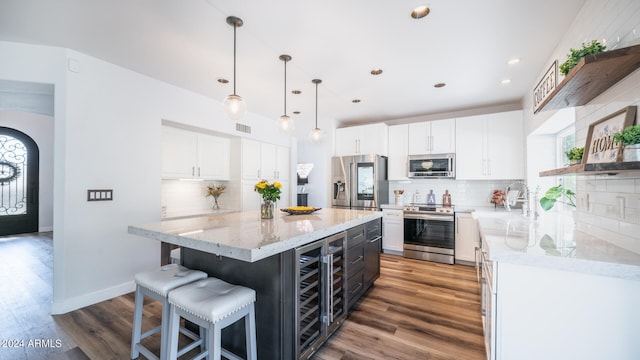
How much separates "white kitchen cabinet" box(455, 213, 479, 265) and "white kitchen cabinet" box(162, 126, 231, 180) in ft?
12.6

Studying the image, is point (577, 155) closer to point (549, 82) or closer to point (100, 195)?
point (549, 82)

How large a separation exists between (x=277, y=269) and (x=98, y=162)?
2.44 m

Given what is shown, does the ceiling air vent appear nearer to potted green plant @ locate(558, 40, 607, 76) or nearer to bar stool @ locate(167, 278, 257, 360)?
bar stool @ locate(167, 278, 257, 360)

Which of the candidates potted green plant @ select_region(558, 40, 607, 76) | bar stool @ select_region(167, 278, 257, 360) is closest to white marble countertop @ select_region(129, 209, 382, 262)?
bar stool @ select_region(167, 278, 257, 360)

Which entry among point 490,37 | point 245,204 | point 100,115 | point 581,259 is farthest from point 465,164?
Result: point 100,115

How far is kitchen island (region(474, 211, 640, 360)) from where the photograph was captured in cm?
109

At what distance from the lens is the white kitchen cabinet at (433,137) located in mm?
4230

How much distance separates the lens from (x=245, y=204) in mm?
4406

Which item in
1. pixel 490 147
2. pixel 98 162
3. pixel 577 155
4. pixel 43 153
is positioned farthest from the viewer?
pixel 43 153

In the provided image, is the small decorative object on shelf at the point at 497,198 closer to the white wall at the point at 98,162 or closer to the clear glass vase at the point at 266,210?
the clear glass vase at the point at 266,210

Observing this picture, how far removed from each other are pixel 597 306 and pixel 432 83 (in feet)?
9.15

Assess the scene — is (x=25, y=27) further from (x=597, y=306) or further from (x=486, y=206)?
(x=486, y=206)

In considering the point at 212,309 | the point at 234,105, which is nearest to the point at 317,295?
the point at 212,309

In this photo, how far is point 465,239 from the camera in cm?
386
